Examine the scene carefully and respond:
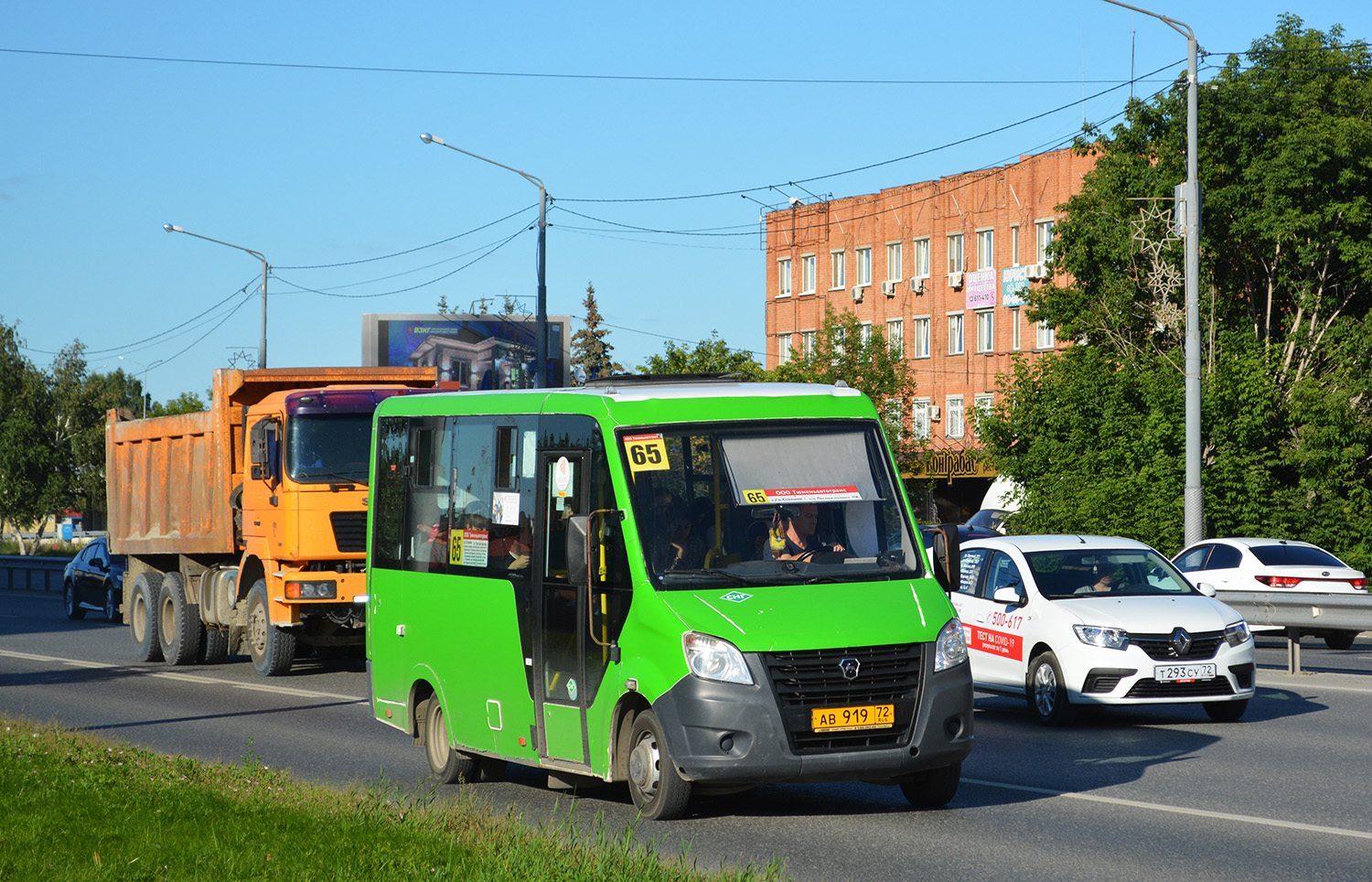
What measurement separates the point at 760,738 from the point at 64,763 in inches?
189

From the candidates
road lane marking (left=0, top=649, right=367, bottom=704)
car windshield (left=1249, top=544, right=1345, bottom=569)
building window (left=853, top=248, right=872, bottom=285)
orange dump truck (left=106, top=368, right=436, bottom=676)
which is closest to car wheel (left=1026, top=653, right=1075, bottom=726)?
road lane marking (left=0, top=649, right=367, bottom=704)

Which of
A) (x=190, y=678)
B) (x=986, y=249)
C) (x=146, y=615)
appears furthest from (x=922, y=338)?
(x=190, y=678)

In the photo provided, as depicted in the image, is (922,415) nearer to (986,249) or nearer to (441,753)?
(986,249)

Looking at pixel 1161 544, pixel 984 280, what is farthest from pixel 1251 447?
pixel 984 280

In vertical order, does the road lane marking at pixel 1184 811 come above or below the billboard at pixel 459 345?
below

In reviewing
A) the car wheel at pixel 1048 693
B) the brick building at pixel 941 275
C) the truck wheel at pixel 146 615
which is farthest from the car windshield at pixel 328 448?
the brick building at pixel 941 275

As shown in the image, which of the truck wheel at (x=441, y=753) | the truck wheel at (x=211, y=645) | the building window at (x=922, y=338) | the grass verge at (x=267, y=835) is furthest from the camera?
the building window at (x=922, y=338)

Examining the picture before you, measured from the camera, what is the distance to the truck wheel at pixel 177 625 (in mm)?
21844

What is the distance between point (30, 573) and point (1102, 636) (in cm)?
3933

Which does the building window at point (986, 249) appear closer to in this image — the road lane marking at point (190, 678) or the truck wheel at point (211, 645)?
the road lane marking at point (190, 678)

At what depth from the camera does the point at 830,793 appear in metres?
10.4

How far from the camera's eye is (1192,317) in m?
26.6

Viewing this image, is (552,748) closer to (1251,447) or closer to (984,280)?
(1251,447)

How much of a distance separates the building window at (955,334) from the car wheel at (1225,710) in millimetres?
53871
